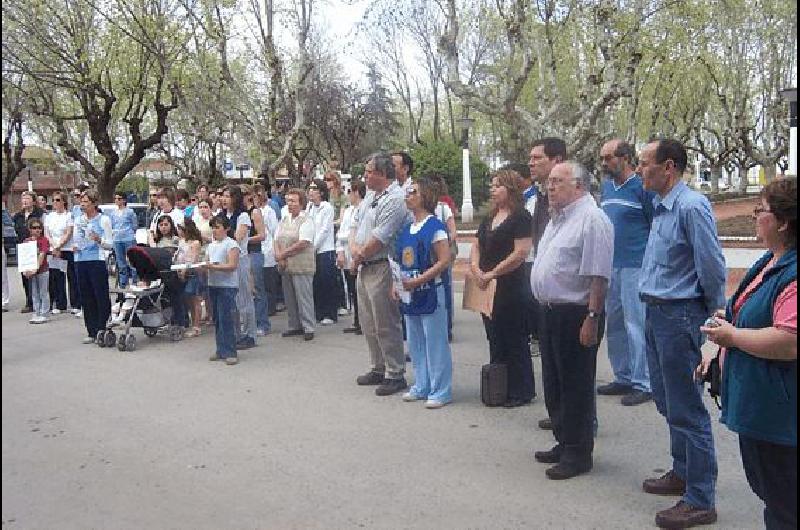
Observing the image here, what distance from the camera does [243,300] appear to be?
8867 millimetres

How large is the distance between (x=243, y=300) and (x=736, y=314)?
256 inches

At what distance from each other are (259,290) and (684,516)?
6.61m

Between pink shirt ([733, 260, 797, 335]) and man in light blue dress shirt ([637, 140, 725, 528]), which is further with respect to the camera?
man in light blue dress shirt ([637, 140, 725, 528])

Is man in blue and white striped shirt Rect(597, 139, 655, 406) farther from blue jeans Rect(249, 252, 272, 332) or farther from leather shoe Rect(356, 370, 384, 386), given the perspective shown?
blue jeans Rect(249, 252, 272, 332)

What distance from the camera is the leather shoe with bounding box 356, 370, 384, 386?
703cm

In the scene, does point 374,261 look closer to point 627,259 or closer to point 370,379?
point 370,379

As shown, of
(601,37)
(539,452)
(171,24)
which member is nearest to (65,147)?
(171,24)

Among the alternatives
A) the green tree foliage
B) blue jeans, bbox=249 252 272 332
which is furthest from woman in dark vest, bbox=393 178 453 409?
the green tree foliage

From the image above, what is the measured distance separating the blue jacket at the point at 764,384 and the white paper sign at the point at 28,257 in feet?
33.4

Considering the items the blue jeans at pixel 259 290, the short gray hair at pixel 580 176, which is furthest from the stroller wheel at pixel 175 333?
the short gray hair at pixel 580 176

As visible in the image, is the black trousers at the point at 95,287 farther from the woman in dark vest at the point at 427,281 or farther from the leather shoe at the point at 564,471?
the leather shoe at the point at 564,471

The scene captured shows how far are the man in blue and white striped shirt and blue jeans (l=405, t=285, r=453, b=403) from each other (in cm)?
132

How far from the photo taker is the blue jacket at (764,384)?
2.88m

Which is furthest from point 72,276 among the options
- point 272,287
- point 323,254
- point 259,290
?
point 323,254
